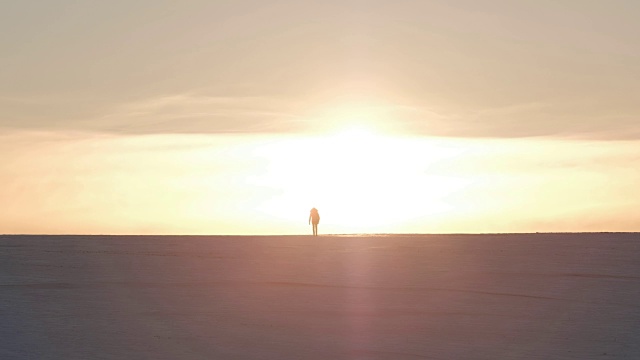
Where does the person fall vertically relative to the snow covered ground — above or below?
→ above

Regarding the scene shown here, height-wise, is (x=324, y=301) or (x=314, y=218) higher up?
(x=314, y=218)

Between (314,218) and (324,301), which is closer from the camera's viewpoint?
(324,301)

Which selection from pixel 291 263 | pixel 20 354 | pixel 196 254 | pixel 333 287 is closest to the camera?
pixel 20 354

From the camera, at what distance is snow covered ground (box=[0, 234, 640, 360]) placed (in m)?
13.8

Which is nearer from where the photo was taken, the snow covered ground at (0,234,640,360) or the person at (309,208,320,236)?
the snow covered ground at (0,234,640,360)

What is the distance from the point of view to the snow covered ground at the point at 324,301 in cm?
1382

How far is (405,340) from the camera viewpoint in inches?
551

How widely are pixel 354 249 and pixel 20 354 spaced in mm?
10626

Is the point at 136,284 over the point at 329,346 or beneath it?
over

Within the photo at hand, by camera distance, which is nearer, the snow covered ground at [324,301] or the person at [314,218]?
the snow covered ground at [324,301]

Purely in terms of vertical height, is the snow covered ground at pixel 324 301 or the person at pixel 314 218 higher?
the person at pixel 314 218

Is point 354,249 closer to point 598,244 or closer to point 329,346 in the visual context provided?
point 598,244

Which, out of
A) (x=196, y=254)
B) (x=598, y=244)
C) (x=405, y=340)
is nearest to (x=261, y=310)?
(x=405, y=340)

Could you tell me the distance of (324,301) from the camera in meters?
16.4
